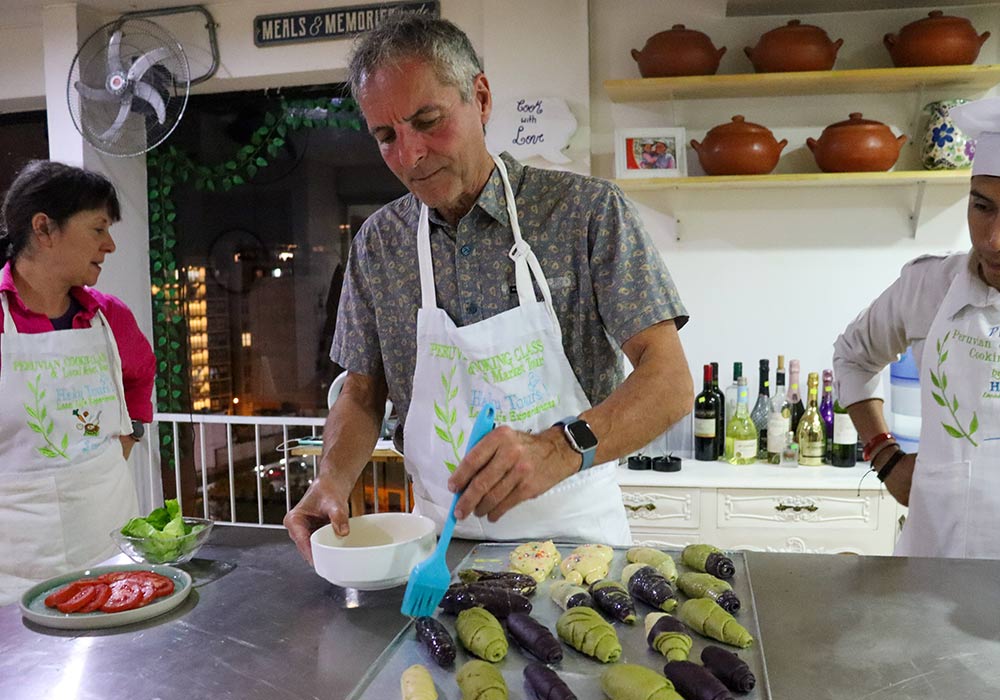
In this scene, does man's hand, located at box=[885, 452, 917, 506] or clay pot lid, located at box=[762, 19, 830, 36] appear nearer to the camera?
man's hand, located at box=[885, 452, 917, 506]

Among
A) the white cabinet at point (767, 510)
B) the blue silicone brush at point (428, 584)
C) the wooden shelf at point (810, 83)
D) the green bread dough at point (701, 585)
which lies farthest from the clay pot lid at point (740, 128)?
the blue silicone brush at point (428, 584)

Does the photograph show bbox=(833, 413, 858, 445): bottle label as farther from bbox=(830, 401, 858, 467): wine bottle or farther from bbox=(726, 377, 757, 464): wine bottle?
bbox=(726, 377, 757, 464): wine bottle

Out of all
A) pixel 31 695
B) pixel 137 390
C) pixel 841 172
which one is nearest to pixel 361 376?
pixel 31 695

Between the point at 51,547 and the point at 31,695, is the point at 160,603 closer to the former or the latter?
the point at 31,695

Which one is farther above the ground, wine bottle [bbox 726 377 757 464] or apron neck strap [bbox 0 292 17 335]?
apron neck strap [bbox 0 292 17 335]

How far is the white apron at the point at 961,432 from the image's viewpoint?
1464 millimetres

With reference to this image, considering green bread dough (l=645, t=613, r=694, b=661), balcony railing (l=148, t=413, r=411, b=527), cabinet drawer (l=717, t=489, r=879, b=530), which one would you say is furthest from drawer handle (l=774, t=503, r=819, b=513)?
green bread dough (l=645, t=613, r=694, b=661)

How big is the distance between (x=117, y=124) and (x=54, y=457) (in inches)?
59.4

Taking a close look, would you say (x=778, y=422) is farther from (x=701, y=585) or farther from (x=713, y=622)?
(x=713, y=622)

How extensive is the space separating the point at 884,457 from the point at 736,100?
1.72m

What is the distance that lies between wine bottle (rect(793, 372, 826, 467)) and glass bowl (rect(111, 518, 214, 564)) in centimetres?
217

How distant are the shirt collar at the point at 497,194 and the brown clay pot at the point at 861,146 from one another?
1.69 m

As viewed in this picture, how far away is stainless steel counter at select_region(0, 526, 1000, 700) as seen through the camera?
874 mm

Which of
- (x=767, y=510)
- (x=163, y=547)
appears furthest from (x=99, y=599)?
(x=767, y=510)
